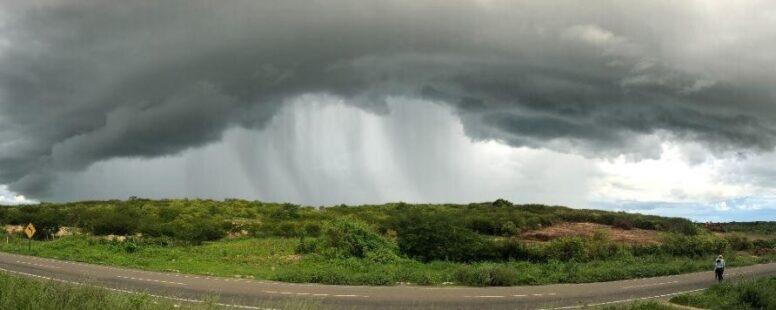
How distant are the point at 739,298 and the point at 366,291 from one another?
47.5 ft

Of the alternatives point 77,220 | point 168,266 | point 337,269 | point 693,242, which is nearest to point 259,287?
point 337,269

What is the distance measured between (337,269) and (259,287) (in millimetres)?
8654

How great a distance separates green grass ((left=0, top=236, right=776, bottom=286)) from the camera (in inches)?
1183

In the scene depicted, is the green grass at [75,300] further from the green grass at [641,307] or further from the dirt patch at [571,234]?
the dirt patch at [571,234]

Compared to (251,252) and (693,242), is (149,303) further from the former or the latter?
(693,242)

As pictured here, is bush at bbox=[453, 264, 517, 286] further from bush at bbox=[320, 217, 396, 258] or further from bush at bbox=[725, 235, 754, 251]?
bush at bbox=[725, 235, 754, 251]

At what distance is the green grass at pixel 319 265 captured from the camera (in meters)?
30.0

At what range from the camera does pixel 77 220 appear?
67.6 meters

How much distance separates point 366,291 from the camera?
84.6 ft

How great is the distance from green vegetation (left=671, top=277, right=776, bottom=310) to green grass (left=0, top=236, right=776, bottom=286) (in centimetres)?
806

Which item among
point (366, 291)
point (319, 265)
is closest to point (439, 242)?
point (319, 265)

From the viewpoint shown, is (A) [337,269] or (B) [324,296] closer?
(B) [324,296]

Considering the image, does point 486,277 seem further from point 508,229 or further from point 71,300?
point 508,229

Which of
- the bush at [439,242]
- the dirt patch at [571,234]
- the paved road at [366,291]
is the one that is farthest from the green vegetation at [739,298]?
the dirt patch at [571,234]
